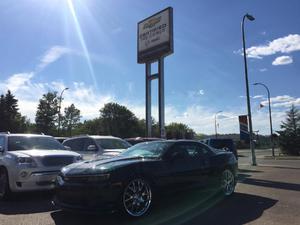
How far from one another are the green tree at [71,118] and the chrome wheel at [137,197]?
98.2 metres

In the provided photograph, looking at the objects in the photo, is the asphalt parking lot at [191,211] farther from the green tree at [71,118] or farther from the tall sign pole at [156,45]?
the green tree at [71,118]

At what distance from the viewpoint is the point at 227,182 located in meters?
9.22

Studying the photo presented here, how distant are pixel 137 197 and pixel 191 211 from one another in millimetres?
1353

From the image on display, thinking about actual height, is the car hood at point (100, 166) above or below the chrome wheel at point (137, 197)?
above

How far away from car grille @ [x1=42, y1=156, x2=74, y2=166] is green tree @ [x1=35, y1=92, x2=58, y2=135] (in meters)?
79.1

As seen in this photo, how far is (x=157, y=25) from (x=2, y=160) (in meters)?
23.1

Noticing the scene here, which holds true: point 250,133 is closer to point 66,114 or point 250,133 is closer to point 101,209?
point 101,209

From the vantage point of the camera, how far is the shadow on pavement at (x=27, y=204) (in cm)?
775

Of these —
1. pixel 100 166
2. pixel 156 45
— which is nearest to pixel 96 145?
pixel 100 166

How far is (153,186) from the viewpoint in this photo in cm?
699

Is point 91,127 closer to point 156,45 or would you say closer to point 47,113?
point 47,113

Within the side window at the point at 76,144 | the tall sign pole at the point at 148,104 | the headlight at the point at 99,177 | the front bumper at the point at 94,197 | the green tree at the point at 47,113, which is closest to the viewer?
the front bumper at the point at 94,197

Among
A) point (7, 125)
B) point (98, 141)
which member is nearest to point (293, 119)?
point (98, 141)

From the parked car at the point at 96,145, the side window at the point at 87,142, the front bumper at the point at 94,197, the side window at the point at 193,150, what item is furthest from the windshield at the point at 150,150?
the side window at the point at 87,142
